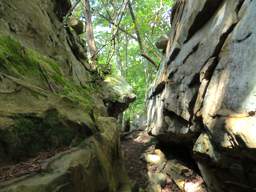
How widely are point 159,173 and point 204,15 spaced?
5880 mm

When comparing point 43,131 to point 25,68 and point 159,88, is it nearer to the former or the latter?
point 25,68

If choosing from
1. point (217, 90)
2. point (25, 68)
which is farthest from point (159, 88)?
point (25, 68)

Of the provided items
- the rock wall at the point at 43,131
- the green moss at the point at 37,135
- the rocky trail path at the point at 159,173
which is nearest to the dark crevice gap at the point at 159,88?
the rocky trail path at the point at 159,173

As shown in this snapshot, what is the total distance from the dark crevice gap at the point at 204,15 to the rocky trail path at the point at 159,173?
15.6 ft

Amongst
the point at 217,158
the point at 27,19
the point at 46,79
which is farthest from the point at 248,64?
the point at 27,19

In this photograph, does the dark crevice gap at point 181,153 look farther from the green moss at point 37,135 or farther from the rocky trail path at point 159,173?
Result: the green moss at point 37,135

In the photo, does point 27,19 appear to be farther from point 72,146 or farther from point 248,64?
point 248,64

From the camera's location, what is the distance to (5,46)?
5.55 meters

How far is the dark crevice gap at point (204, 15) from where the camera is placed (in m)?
7.22

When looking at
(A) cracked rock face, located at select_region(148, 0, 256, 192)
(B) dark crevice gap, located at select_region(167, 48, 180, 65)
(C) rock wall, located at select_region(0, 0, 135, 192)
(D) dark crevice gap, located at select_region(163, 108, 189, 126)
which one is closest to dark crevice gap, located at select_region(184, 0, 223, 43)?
(A) cracked rock face, located at select_region(148, 0, 256, 192)

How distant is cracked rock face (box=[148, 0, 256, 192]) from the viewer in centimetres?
476

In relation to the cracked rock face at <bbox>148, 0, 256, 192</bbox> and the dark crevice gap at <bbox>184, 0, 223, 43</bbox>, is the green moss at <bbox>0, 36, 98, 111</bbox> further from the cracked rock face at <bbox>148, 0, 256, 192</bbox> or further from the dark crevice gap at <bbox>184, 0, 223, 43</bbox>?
the dark crevice gap at <bbox>184, 0, 223, 43</bbox>

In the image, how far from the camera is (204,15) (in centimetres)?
769

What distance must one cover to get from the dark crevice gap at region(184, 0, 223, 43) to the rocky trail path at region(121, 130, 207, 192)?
4745mm
